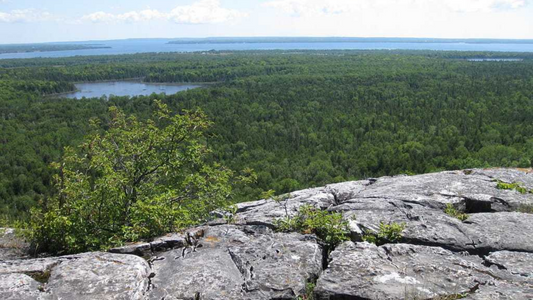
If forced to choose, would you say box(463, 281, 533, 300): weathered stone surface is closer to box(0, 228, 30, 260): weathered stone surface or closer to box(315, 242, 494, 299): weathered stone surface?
box(315, 242, 494, 299): weathered stone surface

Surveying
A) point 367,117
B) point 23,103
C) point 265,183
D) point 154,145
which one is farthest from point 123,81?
point 154,145

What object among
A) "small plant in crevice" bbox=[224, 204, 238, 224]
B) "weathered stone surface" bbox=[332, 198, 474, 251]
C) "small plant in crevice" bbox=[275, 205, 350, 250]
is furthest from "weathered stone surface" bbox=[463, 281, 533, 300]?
"small plant in crevice" bbox=[224, 204, 238, 224]

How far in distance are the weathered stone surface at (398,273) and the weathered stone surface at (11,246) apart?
22.3 feet

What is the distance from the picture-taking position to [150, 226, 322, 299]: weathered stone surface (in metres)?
6.13

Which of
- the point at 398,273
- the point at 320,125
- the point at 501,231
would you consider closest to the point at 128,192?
the point at 398,273

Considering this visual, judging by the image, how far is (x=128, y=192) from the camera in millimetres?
9672

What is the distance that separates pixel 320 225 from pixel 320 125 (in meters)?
82.2

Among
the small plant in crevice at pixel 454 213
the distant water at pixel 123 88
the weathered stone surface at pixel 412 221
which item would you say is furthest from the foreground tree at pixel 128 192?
the distant water at pixel 123 88

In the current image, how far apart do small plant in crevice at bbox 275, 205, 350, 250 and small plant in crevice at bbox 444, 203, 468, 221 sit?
2.67 m

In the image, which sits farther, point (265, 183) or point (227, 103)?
point (227, 103)

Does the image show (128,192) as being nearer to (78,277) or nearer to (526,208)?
(78,277)

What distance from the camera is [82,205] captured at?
8.62m

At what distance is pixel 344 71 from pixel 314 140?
9378cm

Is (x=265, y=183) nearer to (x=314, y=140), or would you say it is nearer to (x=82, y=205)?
(x=314, y=140)
